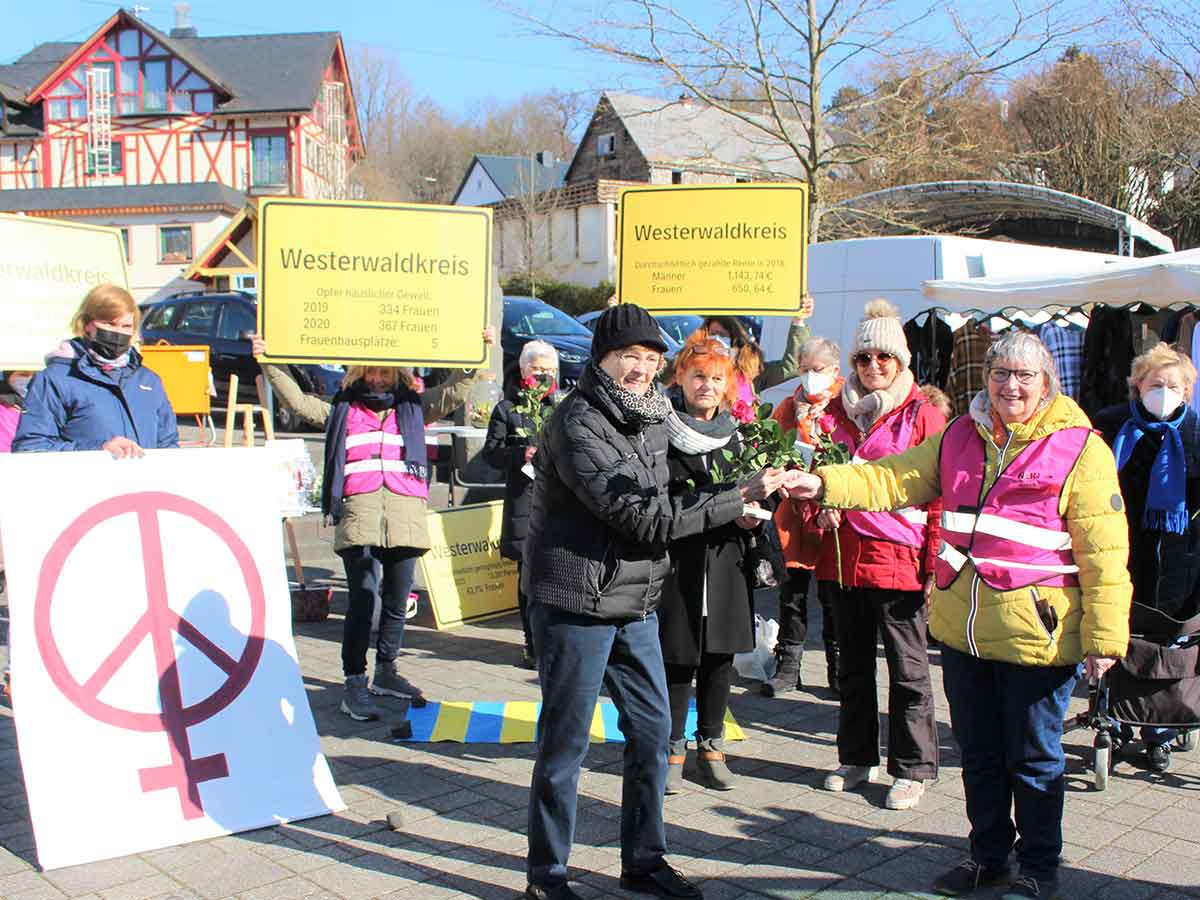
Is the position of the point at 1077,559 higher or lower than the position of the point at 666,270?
lower

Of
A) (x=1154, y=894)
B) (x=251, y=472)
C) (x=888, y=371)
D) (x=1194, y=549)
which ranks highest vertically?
(x=888, y=371)

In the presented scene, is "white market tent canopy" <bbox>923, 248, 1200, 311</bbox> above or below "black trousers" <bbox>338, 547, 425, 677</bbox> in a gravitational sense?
above

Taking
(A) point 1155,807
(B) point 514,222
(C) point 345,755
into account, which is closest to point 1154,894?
(A) point 1155,807

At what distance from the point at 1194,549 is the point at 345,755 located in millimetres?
3803

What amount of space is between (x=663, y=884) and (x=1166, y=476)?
280 cm

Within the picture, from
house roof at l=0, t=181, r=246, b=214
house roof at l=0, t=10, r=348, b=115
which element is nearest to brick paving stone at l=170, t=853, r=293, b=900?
house roof at l=0, t=181, r=246, b=214

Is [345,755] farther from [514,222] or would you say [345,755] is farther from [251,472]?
[514,222]

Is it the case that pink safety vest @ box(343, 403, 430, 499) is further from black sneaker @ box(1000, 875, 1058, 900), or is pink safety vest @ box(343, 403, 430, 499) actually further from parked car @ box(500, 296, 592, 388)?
parked car @ box(500, 296, 592, 388)

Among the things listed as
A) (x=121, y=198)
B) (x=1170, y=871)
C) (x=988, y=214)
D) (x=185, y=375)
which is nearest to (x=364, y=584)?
(x=1170, y=871)

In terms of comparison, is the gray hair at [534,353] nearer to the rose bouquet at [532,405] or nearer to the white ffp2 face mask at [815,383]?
the rose bouquet at [532,405]

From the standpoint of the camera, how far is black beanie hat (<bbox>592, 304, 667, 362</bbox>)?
12.5 feet

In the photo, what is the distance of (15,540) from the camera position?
435 centimetres

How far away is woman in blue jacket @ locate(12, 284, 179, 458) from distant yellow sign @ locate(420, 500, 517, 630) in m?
2.90

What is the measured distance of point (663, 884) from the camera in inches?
155
